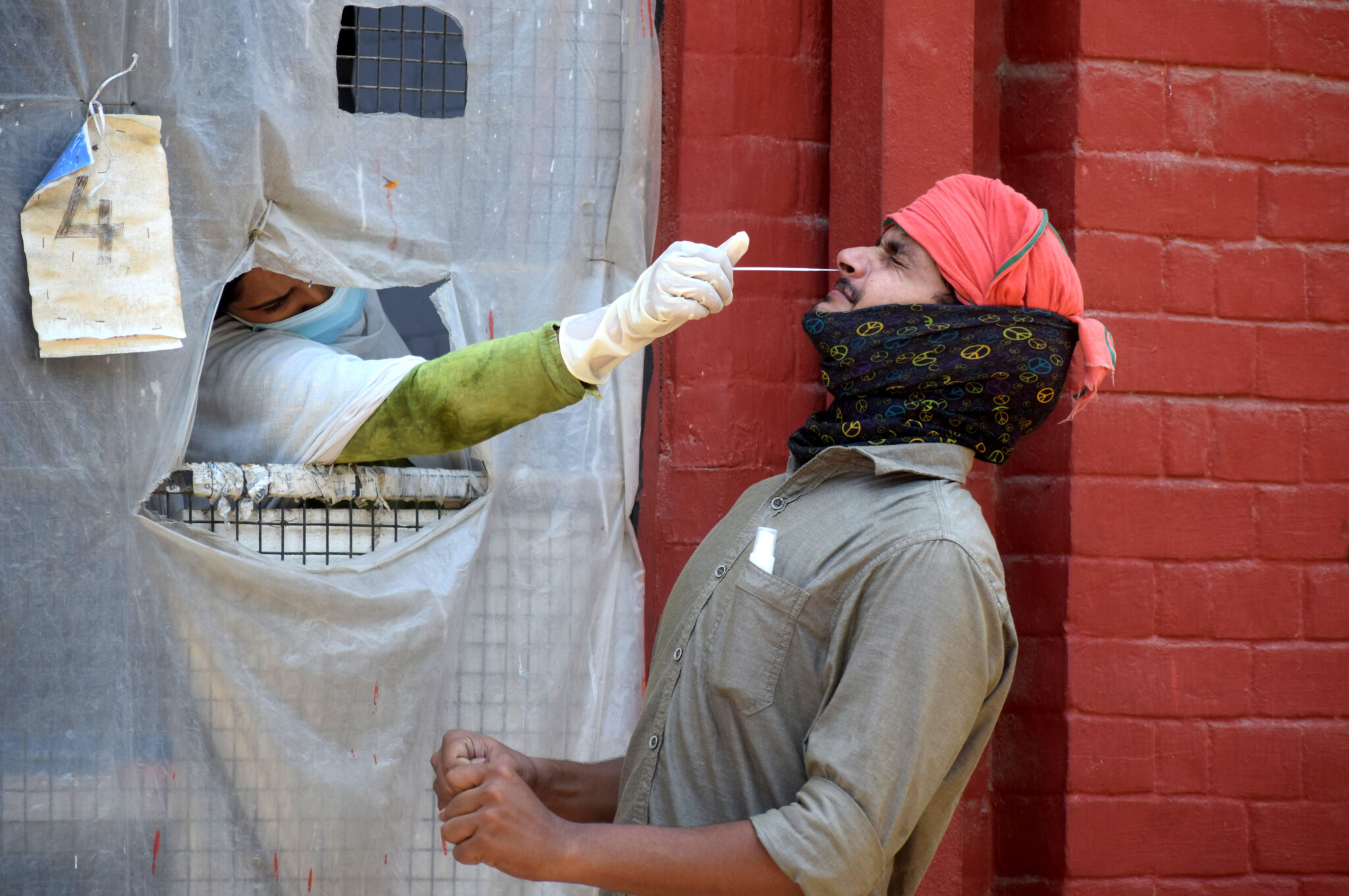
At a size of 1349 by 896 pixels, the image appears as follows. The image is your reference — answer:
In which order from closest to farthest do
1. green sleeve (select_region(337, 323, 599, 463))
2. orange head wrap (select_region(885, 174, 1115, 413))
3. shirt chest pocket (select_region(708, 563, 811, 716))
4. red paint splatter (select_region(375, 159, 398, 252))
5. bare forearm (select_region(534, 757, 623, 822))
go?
1. shirt chest pocket (select_region(708, 563, 811, 716))
2. orange head wrap (select_region(885, 174, 1115, 413))
3. bare forearm (select_region(534, 757, 623, 822))
4. green sleeve (select_region(337, 323, 599, 463))
5. red paint splatter (select_region(375, 159, 398, 252))

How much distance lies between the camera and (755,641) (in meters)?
1.64

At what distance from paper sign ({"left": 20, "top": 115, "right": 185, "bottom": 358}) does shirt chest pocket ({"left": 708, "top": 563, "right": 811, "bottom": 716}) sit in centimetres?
116

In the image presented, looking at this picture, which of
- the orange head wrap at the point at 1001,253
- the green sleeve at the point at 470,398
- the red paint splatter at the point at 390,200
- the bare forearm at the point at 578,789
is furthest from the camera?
the red paint splatter at the point at 390,200

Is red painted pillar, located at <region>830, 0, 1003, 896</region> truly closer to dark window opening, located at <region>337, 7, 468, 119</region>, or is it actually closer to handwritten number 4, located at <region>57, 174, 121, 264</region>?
dark window opening, located at <region>337, 7, 468, 119</region>

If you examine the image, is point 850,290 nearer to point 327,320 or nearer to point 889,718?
point 889,718

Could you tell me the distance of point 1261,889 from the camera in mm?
2566

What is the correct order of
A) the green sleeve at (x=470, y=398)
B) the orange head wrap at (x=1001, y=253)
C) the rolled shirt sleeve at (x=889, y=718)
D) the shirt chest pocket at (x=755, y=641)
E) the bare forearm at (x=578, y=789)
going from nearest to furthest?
the rolled shirt sleeve at (x=889, y=718), the shirt chest pocket at (x=755, y=641), the orange head wrap at (x=1001, y=253), the bare forearm at (x=578, y=789), the green sleeve at (x=470, y=398)

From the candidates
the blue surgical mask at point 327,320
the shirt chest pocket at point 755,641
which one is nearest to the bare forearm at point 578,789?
the shirt chest pocket at point 755,641

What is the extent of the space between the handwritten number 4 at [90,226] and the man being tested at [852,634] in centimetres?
111

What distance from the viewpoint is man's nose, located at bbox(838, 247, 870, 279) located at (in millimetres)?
1908

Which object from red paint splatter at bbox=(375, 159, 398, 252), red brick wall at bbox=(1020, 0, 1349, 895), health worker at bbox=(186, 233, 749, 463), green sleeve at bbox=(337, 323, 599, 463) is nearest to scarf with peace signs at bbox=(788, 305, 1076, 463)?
health worker at bbox=(186, 233, 749, 463)

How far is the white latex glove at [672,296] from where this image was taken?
71.1 inches

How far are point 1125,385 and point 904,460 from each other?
110 cm

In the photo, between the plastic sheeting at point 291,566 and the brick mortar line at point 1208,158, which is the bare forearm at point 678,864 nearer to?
the plastic sheeting at point 291,566
